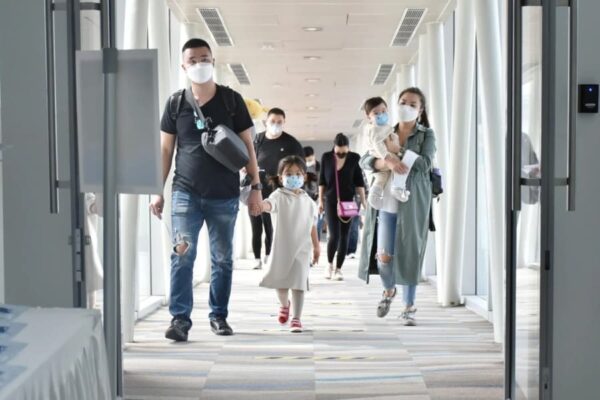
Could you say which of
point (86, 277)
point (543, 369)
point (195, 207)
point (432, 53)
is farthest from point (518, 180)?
point (432, 53)

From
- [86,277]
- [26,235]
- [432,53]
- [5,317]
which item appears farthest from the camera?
[432,53]

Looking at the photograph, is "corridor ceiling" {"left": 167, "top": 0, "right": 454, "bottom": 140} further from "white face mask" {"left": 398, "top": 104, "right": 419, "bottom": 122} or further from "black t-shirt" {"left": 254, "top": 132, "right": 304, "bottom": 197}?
"white face mask" {"left": 398, "top": 104, "right": 419, "bottom": 122}

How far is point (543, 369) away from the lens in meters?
2.91

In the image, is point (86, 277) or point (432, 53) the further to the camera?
point (432, 53)

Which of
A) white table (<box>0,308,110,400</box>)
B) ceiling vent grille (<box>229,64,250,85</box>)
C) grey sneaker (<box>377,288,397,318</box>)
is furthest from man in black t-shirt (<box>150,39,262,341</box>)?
ceiling vent grille (<box>229,64,250,85</box>)

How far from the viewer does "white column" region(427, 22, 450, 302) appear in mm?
7188

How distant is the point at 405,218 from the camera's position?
5.40 m

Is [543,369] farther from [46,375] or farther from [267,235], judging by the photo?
[267,235]

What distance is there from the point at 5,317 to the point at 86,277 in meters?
1.22

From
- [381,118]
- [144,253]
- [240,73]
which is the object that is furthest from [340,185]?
[240,73]

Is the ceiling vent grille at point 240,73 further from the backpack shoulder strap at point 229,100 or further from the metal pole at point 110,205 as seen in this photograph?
the metal pole at point 110,205

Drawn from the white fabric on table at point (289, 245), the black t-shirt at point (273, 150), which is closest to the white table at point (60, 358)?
the white fabric on table at point (289, 245)

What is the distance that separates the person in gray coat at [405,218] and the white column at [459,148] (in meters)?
0.93

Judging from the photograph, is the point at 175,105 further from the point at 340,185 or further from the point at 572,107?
the point at 340,185
